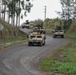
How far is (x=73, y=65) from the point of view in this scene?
2394 cm

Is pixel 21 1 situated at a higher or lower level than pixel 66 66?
higher

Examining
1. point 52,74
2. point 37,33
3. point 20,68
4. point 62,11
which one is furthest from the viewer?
point 62,11

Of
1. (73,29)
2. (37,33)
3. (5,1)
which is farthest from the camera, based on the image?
(73,29)

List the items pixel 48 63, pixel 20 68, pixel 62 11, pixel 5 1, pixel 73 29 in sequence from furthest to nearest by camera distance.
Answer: pixel 62 11 → pixel 73 29 → pixel 5 1 → pixel 48 63 → pixel 20 68

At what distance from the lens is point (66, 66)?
23375 mm

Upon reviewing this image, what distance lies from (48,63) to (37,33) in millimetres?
20057

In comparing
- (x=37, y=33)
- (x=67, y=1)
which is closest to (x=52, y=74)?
(x=37, y=33)

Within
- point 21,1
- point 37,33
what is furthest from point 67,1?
point 37,33

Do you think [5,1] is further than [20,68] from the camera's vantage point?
Yes

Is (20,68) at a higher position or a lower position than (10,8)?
lower

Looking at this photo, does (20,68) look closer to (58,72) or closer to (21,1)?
(58,72)

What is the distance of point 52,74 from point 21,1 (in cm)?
6496

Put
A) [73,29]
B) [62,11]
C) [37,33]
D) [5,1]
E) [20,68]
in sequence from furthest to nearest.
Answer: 1. [62,11]
2. [73,29]
3. [5,1]
4. [37,33]
5. [20,68]

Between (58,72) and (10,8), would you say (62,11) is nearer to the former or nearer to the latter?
(10,8)
